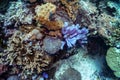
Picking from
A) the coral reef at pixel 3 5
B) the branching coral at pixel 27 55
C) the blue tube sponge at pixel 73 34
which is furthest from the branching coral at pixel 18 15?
the blue tube sponge at pixel 73 34

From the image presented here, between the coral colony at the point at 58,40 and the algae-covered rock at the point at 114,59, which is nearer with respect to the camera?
the coral colony at the point at 58,40

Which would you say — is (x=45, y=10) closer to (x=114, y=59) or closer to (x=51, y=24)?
(x=51, y=24)

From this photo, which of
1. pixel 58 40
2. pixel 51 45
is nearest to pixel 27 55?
pixel 51 45

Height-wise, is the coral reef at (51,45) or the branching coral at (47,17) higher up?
the branching coral at (47,17)

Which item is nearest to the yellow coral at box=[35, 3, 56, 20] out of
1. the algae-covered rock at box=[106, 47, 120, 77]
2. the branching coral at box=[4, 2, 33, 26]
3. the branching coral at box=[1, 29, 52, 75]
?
the branching coral at box=[4, 2, 33, 26]

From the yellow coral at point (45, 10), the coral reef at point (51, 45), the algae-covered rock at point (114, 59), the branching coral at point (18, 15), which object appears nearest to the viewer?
the coral reef at point (51, 45)

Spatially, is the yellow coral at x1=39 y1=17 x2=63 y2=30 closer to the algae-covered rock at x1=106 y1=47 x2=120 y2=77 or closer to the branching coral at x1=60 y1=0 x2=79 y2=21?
the branching coral at x1=60 y1=0 x2=79 y2=21

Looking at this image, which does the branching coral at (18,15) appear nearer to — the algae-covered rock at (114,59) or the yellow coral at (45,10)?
the yellow coral at (45,10)

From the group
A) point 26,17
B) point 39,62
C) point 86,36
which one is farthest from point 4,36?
point 86,36
